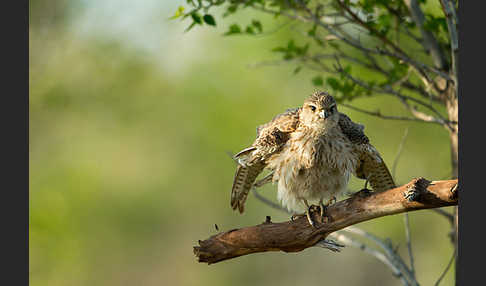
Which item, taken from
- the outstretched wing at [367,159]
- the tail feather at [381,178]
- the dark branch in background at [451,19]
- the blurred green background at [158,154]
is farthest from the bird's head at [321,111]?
the blurred green background at [158,154]

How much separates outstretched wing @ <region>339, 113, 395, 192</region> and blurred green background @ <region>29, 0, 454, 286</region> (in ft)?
14.4

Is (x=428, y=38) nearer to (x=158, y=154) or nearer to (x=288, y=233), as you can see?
(x=288, y=233)

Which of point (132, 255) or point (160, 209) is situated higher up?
point (160, 209)

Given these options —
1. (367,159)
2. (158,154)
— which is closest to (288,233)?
(367,159)

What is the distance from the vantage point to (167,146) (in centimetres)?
1525

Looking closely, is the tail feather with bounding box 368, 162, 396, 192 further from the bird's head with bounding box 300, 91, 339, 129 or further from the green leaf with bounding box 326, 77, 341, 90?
the green leaf with bounding box 326, 77, 341, 90

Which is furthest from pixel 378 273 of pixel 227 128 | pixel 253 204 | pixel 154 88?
pixel 154 88

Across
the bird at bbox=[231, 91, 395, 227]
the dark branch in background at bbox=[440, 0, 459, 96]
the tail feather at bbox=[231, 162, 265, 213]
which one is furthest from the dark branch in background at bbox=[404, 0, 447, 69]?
the tail feather at bbox=[231, 162, 265, 213]

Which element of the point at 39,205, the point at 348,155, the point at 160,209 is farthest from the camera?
the point at 160,209

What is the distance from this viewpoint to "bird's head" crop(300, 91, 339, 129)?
3670 mm

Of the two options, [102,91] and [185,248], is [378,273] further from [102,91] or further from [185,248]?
[102,91]

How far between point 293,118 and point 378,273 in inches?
359

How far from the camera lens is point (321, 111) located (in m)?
3.67

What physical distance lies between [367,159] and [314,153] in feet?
1.57
